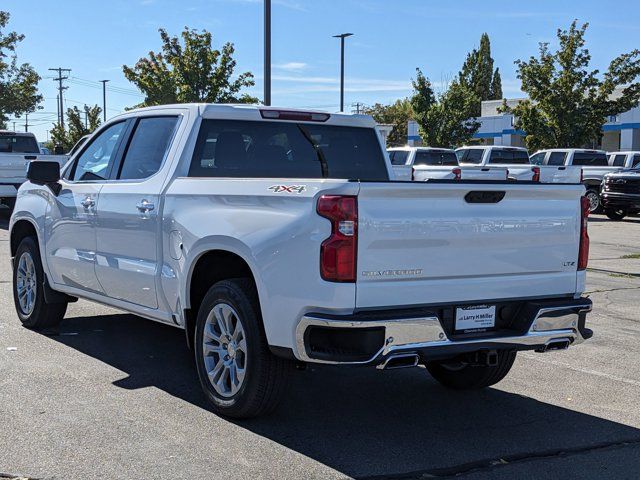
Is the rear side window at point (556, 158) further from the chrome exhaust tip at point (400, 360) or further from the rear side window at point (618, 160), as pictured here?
the chrome exhaust tip at point (400, 360)

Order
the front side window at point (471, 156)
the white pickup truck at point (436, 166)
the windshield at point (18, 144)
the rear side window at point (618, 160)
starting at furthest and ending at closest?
the front side window at point (471, 156) < the rear side window at point (618, 160) < the white pickup truck at point (436, 166) < the windshield at point (18, 144)

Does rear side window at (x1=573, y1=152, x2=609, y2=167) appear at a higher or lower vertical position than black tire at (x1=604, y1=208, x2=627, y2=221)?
higher

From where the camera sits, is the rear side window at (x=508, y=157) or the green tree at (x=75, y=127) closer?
the rear side window at (x=508, y=157)

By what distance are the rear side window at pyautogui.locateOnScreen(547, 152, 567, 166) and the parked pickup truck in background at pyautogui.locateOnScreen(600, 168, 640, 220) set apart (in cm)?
278

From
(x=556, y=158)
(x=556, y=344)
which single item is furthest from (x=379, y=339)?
(x=556, y=158)

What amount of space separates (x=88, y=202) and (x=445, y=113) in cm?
4115

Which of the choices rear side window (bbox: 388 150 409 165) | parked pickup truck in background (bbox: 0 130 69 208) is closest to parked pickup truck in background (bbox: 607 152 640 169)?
rear side window (bbox: 388 150 409 165)

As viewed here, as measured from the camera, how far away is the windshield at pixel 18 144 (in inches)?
819

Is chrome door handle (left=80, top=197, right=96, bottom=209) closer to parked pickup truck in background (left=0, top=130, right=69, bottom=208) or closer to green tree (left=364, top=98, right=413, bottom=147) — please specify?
parked pickup truck in background (left=0, top=130, right=69, bottom=208)

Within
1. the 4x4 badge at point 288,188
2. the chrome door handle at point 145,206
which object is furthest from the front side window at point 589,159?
the 4x4 badge at point 288,188

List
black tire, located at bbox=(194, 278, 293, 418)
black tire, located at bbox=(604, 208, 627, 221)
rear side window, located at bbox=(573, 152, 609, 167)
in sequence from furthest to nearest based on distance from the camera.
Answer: rear side window, located at bbox=(573, 152, 609, 167)
black tire, located at bbox=(604, 208, 627, 221)
black tire, located at bbox=(194, 278, 293, 418)

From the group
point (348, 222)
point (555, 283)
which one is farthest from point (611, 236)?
point (348, 222)

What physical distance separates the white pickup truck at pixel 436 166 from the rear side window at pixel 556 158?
2.52 m

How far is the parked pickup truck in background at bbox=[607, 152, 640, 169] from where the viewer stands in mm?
27484
